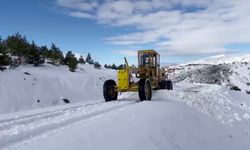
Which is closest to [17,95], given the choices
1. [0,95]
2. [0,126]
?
[0,95]

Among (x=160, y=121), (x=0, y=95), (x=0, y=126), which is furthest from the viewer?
(x=0, y=95)

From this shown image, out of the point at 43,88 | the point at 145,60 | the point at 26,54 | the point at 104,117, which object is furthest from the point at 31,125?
the point at 26,54

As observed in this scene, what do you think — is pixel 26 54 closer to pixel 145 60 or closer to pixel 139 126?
pixel 145 60

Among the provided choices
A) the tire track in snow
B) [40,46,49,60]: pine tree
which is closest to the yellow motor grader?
the tire track in snow

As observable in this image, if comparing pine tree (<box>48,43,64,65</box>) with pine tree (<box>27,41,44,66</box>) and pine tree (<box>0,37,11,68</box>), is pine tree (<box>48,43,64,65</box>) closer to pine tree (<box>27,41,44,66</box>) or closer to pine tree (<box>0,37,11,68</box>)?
pine tree (<box>27,41,44,66</box>)

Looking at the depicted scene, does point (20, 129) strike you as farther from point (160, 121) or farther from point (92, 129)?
point (160, 121)

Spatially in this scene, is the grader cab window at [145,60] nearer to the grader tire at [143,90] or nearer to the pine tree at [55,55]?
the grader tire at [143,90]

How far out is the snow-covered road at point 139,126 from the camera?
27.1 ft

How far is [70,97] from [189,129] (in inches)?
422

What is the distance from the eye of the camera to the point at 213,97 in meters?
18.9

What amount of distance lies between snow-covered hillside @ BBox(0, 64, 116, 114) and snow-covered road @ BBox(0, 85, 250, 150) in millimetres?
5148

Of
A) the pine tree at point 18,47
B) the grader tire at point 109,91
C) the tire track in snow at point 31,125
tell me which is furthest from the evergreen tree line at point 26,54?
the tire track in snow at point 31,125

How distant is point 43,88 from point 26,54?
18.5 ft

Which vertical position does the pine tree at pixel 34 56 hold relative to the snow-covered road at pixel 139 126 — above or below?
above
